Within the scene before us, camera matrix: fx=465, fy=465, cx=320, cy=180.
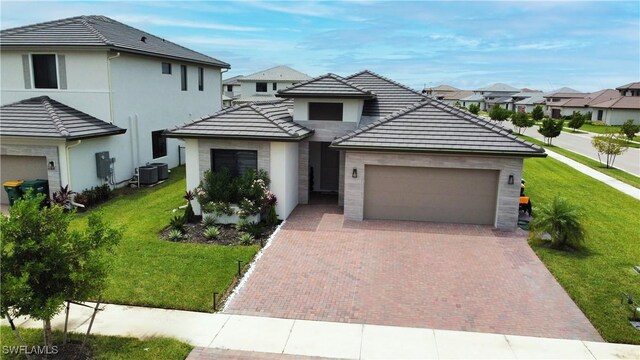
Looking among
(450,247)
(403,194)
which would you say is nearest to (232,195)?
(403,194)

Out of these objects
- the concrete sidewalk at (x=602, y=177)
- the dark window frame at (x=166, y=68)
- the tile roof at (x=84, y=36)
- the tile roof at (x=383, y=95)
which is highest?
the tile roof at (x=84, y=36)

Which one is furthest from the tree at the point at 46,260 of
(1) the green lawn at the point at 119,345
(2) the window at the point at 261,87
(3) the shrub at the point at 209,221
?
(2) the window at the point at 261,87

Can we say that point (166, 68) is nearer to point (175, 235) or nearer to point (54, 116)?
point (54, 116)

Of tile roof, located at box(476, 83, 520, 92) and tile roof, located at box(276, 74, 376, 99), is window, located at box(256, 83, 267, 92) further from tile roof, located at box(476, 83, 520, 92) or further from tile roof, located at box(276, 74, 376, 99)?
tile roof, located at box(476, 83, 520, 92)

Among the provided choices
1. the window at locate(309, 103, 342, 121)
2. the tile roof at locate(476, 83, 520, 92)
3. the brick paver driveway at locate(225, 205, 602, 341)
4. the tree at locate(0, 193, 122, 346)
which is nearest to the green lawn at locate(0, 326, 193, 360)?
the tree at locate(0, 193, 122, 346)

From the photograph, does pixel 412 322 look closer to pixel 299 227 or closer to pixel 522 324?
pixel 522 324

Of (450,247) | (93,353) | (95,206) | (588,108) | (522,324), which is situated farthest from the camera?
(588,108)

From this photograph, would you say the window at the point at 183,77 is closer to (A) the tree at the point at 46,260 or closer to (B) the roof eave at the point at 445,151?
(B) the roof eave at the point at 445,151
